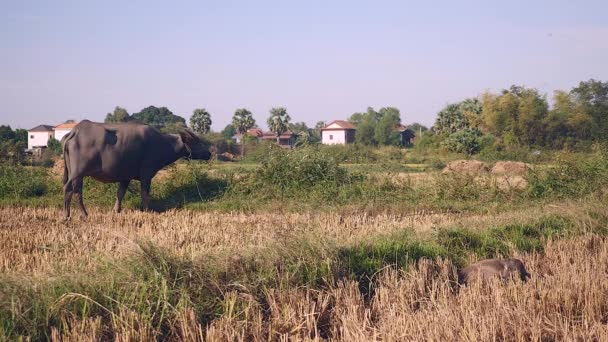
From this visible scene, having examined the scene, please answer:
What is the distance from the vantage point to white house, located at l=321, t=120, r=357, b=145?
68.6 m

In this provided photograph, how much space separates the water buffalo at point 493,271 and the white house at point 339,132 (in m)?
61.5

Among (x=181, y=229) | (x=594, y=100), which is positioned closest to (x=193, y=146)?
(x=181, y=229)

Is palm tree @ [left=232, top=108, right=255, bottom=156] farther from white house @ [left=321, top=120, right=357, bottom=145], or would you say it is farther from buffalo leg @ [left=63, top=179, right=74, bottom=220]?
buffalo leg @ [left=63, top=179, right=74, bottom=220]

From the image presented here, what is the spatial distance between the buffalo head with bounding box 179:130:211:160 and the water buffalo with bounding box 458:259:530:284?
26.6ft

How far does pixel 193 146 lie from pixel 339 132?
55684 millimetres

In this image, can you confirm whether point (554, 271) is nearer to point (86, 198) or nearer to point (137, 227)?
point (137, 227)

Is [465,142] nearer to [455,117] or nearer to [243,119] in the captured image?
[455,117]

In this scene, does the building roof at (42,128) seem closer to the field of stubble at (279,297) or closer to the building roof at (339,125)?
the building roof at (339,125)

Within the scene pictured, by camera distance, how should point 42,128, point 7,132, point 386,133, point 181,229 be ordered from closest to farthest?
point 181,229 → point 7,132 → point 386,133 → point 42,128

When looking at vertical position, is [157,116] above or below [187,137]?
above

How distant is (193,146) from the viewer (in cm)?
1392

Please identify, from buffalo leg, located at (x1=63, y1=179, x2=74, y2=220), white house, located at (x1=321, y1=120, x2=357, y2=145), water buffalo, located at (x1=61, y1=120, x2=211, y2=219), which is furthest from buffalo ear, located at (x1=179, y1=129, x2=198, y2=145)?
white house, located at (x1=321, y1=120, x2=357, y2=145)

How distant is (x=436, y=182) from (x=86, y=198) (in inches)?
310

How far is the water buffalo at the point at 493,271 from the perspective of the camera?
6.46m
